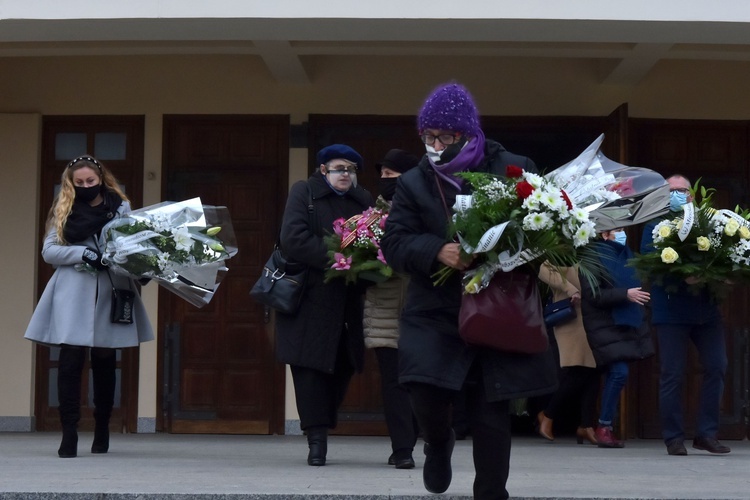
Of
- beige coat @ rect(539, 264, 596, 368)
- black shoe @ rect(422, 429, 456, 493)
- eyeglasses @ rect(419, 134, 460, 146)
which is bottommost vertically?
black shoe @ rect(422, 429, 456, 493)

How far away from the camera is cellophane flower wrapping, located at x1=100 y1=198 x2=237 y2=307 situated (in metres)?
7.44

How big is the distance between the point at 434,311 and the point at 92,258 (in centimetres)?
316

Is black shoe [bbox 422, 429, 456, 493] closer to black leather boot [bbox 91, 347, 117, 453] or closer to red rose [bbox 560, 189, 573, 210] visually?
red rose [bbox 560, 189, 573, 210]

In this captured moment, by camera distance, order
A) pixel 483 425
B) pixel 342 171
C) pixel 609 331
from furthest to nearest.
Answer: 1. pixel 609 331
2. pixel 342 171
3. pixel 483 425

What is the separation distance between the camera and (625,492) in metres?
6.22

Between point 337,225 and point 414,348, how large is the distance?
2.34 meters

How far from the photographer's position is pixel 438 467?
5484 millimetres

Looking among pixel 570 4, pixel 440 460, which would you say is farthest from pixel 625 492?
pixel 570 4

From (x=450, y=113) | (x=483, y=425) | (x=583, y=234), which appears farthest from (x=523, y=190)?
(x=483, y=425)

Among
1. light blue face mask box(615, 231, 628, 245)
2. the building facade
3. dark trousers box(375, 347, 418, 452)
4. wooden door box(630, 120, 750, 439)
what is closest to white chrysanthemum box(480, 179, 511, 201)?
dark trousers box(375, 347, 418, 452)

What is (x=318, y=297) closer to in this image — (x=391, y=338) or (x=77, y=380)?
(x=391, y=338)

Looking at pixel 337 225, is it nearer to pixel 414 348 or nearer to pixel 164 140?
pixel 414 348

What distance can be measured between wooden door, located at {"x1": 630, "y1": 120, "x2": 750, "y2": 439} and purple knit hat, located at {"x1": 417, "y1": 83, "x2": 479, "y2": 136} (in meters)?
5.60

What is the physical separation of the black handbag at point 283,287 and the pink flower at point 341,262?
13.7 inches
